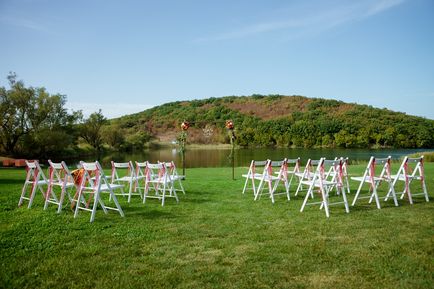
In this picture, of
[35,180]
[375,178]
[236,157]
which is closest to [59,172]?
[35,180]

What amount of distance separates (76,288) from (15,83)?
39257 mm

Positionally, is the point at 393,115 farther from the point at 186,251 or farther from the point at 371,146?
the point at 186,251

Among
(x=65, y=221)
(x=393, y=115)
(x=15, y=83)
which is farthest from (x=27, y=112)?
(x=393, y=115)

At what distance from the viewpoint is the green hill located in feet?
218

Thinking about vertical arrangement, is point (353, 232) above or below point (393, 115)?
below

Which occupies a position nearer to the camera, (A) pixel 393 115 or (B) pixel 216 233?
(B) pixel 216 233

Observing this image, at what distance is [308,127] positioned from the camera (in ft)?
249

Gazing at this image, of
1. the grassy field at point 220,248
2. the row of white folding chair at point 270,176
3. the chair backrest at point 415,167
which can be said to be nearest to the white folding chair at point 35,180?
the grassy field at point 220,248

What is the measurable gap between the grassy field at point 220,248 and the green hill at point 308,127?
45.1 meters

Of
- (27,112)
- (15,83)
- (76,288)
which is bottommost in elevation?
(76,288)

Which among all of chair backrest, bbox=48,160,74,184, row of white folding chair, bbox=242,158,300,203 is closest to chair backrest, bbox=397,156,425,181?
row of white folding chair, bbox=242,158,300,203

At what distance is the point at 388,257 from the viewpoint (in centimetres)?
433

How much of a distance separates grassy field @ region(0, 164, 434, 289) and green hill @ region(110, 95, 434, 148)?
148 ft

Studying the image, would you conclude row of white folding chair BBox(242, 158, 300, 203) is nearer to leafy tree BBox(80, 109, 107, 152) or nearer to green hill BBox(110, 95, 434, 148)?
green hill BBox(110, 95, 434, 148)
